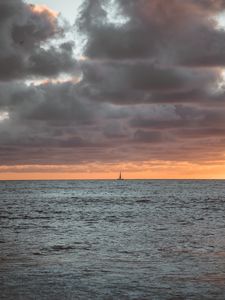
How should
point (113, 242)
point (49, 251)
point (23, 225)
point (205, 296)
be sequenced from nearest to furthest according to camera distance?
point (205, 296), point (49, 251), point (113, 242), point (23, 225)

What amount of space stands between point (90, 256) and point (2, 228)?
21.5 meters

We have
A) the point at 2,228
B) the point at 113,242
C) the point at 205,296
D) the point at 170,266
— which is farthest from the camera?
the point at 2,228

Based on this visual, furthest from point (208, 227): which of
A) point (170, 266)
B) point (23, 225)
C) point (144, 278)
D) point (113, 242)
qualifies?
point (144, 278)

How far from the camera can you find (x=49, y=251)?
102 feet

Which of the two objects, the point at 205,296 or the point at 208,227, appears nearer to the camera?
the point at 205,296

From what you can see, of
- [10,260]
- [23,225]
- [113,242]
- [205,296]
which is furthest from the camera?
[23,225]

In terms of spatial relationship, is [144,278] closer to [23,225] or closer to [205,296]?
[205,296]

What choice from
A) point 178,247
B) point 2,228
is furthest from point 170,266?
point 2,228

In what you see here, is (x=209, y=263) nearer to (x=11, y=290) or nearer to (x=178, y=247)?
(x=178, y=247)

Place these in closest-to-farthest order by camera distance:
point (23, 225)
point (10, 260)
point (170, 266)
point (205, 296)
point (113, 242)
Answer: point (205, 296) → point (170, 266) → point (10, 260) → point (113, 242) → point (23, 225)

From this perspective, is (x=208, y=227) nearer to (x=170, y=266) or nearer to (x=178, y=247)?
(x=178, y=247)

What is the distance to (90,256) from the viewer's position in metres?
29.0

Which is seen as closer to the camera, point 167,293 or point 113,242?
point 167,293

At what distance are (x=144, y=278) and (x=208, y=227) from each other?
1096 inches
